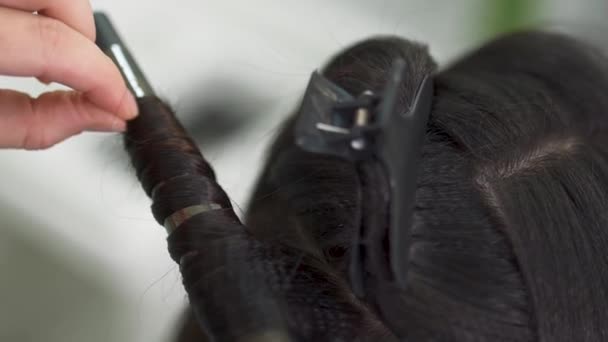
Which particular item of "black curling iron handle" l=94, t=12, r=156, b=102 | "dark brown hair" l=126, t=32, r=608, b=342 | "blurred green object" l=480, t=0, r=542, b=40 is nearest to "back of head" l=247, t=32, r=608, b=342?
"dark brown hair" l=126, t=32, r=608, b=342

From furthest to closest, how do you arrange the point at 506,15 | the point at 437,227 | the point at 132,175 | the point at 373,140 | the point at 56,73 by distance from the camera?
the point at 506,15 → the point at 132,175 → the point at 56,73 → the point at 437,227 → the point at 373,140

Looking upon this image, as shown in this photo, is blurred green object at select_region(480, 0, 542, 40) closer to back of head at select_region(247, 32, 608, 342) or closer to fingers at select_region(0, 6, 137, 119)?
back of head at select_region(247, 32, 608, 342)

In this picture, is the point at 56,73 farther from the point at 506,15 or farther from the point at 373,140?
the point at 506,15

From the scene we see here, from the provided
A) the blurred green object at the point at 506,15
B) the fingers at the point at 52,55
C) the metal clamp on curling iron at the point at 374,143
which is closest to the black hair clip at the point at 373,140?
the metal clamp on curling iron at the point at 374,143

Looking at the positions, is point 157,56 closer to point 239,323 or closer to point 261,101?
point 261,101

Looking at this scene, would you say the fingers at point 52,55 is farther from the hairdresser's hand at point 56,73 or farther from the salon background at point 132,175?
the salon background at point 132,175

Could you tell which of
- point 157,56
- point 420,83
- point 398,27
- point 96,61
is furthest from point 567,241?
point 398,27

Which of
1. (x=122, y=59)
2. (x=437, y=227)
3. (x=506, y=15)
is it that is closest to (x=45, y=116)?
(x=122, y=59)
